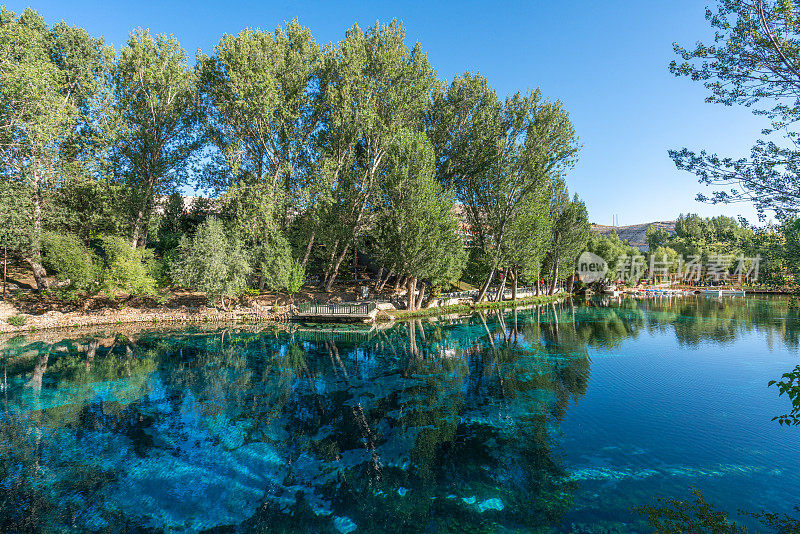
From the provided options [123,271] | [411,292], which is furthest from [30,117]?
[411,292]

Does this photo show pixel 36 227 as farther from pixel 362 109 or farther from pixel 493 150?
pixel 493 150

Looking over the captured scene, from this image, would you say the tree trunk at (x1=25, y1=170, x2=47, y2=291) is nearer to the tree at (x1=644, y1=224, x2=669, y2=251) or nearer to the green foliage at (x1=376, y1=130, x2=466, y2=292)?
the green foliage at (x1=376, y1=130, x2=466, y2=292)

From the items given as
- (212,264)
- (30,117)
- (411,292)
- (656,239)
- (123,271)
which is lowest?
(411,292)

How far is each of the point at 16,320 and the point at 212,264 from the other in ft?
43.7

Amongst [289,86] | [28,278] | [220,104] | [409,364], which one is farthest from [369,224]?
[28,278]

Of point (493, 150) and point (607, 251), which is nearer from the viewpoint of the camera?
point (493, 150)

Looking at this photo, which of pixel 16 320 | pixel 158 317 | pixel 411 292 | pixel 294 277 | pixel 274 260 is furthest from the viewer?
pixel 411 292

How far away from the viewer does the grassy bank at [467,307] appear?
32.9 meters

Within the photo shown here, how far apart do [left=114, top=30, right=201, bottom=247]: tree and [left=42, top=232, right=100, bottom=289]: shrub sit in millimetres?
4821

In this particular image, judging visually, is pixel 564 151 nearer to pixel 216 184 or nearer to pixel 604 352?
pixel 604 352

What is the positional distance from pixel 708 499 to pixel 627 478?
4.83ft

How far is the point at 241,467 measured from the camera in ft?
28.6

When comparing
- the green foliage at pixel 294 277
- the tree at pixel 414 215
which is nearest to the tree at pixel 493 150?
the tree at pixel 414 215

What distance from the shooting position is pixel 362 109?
31.0 metres
